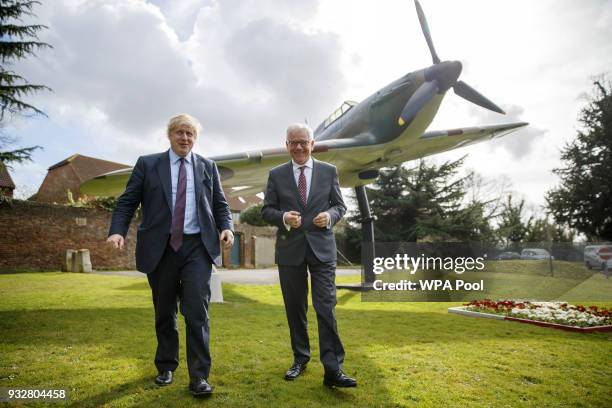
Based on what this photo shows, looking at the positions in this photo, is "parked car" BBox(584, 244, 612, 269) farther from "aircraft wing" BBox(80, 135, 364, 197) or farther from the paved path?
the paved path

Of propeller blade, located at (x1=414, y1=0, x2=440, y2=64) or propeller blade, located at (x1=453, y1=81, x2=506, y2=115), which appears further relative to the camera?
propeller blade, located at (x1=453, y1=81, x2=506, y2=115)

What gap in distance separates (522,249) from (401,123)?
271 inches

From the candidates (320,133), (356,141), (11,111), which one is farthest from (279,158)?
(11,111)

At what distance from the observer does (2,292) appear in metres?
8.57

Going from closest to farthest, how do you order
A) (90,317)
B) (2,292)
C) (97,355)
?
1. (97,355)
2. (90,317)
3. (2,292)

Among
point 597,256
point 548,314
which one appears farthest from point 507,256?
point 548,314

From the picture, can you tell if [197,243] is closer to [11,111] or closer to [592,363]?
[592,363]

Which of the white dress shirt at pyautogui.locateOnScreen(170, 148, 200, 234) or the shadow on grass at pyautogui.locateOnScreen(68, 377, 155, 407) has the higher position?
the white dress shirt at pyautogui.locateOnScreen(170, 148, 200, 234)

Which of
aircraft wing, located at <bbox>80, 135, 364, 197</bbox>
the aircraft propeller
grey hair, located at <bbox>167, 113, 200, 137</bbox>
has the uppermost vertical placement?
the aircraft propeller

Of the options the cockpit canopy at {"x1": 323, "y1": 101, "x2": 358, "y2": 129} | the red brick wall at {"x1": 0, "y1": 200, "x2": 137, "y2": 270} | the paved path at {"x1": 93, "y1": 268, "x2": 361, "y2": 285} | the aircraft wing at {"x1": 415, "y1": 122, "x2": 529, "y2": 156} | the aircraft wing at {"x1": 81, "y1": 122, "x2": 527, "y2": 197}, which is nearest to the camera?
the aircraft wing at {"x1": 81, "y1": 122, "x2": 527, "y2": 197}

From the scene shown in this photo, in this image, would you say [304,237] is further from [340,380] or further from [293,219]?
[340,380]

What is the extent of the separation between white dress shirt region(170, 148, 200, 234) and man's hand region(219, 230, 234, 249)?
201 mm

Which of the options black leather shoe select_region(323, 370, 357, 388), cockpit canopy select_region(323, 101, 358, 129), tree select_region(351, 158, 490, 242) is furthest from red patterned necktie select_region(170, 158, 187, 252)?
tree select_region(351, 158, 490, 242)

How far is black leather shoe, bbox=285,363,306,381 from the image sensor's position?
318cm
